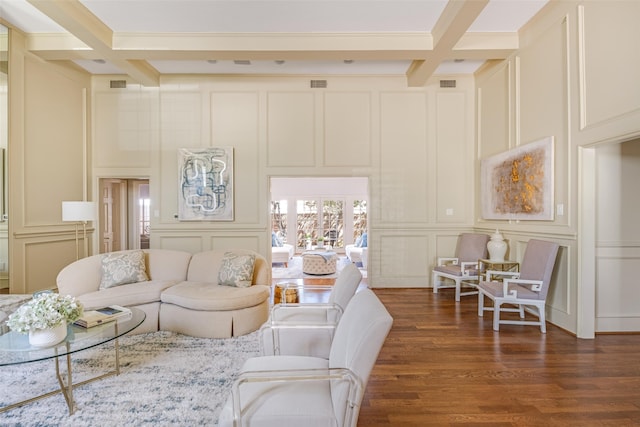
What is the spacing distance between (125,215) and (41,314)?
19.3 feet

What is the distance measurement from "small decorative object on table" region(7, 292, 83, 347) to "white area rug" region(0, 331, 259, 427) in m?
0.46

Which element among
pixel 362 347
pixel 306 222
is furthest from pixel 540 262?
pixel 306 222

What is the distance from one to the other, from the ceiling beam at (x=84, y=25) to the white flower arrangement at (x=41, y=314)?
2988 mm

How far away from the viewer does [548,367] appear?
2746 mm

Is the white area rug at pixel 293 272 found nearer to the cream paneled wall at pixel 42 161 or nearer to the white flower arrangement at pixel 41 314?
the cream paneled wall at pixel 42 161

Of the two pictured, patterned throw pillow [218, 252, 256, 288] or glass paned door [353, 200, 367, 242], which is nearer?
patterned throw pillow [218, 252, 256, 288]

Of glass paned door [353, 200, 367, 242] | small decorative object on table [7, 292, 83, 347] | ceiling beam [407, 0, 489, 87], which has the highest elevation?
ceiling beam [407, 0, 489, 87]

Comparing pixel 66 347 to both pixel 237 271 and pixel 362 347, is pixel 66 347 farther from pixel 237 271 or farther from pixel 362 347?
pixel 362 347

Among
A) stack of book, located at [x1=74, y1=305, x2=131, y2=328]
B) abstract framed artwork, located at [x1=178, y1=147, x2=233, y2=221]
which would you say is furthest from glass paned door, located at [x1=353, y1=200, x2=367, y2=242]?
stack of book, located at [x1=74, y1=305, x2=131, y2=328]

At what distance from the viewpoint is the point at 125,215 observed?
24.2ft

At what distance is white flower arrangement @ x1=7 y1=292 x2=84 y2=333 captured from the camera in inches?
82.3

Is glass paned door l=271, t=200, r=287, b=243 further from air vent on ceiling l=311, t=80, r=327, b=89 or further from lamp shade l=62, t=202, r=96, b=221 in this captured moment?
lamp shade l=62, t=202, r=96, b=221

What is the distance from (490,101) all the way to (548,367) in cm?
391

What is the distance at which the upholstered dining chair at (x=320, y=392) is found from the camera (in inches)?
56.5
